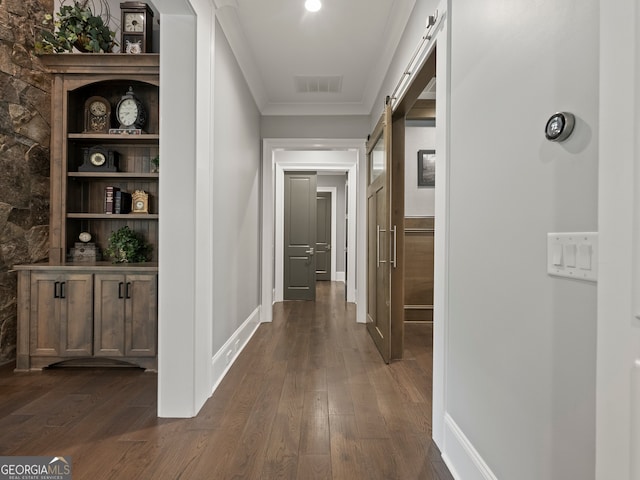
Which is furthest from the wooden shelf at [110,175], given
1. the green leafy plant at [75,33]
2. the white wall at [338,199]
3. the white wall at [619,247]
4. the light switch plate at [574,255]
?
the white wall at [338,199]

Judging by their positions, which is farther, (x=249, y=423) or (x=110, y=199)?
(x=110, y=199)

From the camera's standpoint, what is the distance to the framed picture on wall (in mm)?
4844

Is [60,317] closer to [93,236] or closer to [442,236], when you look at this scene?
[93,236]

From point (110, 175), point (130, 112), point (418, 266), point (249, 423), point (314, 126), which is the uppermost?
point (314, 126)

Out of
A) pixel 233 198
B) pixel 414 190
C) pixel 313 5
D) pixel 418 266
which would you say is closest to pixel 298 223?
pixel 414 190

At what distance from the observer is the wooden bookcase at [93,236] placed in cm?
293

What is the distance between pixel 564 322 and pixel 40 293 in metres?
3.39

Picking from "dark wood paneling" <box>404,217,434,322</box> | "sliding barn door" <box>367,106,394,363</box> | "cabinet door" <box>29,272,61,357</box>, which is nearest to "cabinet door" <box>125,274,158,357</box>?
"cabinet door" <box>29,272,61,357</box>

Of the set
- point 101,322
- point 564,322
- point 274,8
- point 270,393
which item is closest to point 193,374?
point 270,393

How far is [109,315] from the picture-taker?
294 cm

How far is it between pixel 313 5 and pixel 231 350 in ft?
8.84

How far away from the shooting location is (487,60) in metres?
1.46

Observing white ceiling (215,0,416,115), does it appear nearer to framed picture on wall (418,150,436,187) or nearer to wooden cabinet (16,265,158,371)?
framed picture on wall (418,150,436,187)

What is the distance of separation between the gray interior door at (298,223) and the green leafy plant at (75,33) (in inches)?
151
